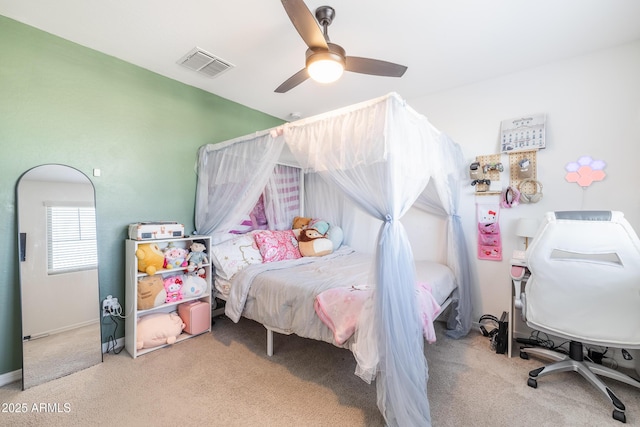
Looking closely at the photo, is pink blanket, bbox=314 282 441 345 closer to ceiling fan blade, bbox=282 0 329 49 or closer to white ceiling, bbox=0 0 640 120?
ceiling fan blade, bbox=282 0 329 49

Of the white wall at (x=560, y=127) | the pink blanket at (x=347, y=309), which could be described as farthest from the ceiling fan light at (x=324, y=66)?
the white wall at (x=560, y=127)

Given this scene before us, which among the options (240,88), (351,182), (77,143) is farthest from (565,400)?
(77,143)

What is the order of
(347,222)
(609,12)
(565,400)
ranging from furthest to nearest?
(347,222) → (609,12) → (565,400)

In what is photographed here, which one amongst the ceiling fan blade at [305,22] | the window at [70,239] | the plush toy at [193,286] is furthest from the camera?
the plush toy at [193,286]

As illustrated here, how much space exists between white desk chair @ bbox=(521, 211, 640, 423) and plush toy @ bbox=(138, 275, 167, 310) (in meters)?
3.11

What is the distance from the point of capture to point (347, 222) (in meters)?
3.87

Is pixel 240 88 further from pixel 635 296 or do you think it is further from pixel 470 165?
pixel 635 296

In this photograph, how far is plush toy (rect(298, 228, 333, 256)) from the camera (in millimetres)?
3377

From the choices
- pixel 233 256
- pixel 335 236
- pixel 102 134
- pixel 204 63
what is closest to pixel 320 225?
pixel 335 236

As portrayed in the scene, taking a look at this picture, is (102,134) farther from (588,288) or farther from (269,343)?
(588,288)

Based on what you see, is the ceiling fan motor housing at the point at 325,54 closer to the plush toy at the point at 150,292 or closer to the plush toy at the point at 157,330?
the plush toy at the point at 150,292

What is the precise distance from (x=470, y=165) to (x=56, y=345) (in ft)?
13.9

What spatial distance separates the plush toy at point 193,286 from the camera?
2793mm

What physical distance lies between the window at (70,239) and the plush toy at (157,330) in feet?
2.28
